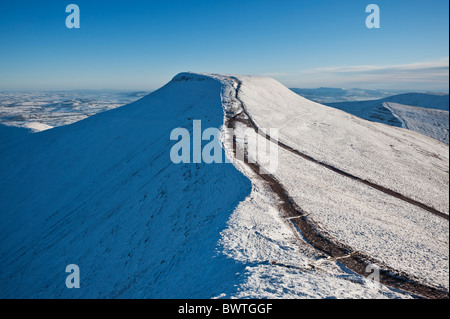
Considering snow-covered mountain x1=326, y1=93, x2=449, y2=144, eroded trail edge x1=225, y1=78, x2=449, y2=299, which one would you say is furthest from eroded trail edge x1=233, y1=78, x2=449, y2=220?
snow-covered mountain x1=326, y1=93, x2=449, y2=144

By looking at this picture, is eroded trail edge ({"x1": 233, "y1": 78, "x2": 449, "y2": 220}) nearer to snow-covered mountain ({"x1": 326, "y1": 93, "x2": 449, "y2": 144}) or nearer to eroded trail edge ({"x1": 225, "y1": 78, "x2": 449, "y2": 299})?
eroded trail edge ({"x1": 225, "y1": 78, "x2": 449, "y2": 299})

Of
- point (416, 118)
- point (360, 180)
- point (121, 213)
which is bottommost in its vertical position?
point (121, 213)

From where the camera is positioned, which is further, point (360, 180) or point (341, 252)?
point (360, 180)

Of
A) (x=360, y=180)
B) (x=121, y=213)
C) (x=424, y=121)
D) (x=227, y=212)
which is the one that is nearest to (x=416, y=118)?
(x=424, y=121)

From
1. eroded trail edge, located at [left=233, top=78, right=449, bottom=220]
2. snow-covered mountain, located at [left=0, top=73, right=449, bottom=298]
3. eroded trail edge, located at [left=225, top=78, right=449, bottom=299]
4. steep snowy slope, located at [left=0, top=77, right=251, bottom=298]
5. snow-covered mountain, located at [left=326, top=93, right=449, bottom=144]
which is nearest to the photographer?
eroded trail edge, located at [left=225, top=78, right=449, bottom=299]

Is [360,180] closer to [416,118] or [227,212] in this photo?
[227,212]

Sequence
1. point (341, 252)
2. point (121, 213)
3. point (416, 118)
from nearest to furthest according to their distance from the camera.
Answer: point (341, 252) < point (121, 213) < point (416, 118)

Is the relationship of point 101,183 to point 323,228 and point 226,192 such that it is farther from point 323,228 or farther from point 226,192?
point 323,228

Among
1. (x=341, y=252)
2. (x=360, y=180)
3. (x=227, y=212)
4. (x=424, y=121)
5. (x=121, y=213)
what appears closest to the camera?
(x=341, y=252)

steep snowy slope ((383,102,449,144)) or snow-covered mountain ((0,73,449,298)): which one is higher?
steep snowy slope ((383,102,449,144))
